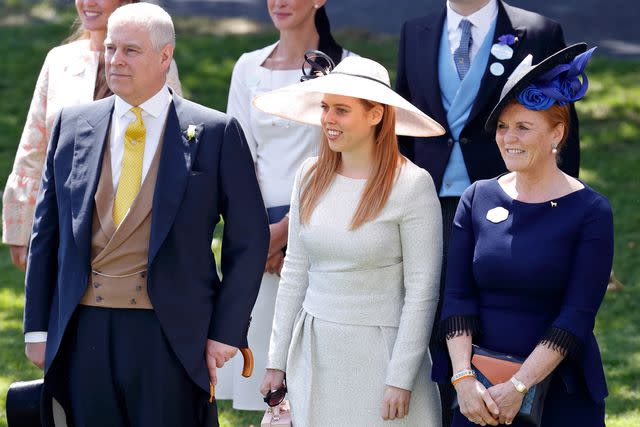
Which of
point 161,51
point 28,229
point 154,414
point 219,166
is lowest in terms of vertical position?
point 154,414

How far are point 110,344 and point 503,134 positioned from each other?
1.66 metres

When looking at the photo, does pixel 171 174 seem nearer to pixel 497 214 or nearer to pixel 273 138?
pixel 497 214

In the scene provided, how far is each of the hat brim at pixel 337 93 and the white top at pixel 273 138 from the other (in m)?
0.60

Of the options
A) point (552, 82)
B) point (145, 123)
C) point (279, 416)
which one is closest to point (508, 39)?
point (552, 82)

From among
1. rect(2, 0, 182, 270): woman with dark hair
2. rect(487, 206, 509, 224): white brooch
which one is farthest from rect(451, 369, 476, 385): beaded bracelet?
rect(2, 0, 182, 270): woman with dark hair

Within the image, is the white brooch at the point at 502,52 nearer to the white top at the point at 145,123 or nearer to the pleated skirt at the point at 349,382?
the pleated skirt at the point at 349,382

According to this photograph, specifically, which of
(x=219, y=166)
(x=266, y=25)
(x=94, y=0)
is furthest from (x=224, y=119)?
(x=266, y=25)

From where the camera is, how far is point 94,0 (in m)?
5.73

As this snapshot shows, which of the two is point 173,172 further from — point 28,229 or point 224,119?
point 28,229

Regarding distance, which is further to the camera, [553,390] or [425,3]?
[425,3]

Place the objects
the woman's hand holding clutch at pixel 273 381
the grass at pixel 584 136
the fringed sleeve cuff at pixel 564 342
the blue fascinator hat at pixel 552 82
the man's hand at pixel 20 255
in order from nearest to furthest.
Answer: the fringed sleeve cuff at pixel 564 342
the blue fascinator hat at pixel 552 82
the woman's hand holding clutch at pixel 273 381
the man's hand at pixel 20 255
the grass at pixel 584 136

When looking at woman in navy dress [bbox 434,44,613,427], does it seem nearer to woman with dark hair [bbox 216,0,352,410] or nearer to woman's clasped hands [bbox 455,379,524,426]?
woman's clasped hands [bbox 455,379,524,426]

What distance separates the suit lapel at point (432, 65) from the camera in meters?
5.59

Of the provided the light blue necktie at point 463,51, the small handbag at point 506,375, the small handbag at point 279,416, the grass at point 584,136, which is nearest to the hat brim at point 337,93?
the light blue necktie at point 463,51
